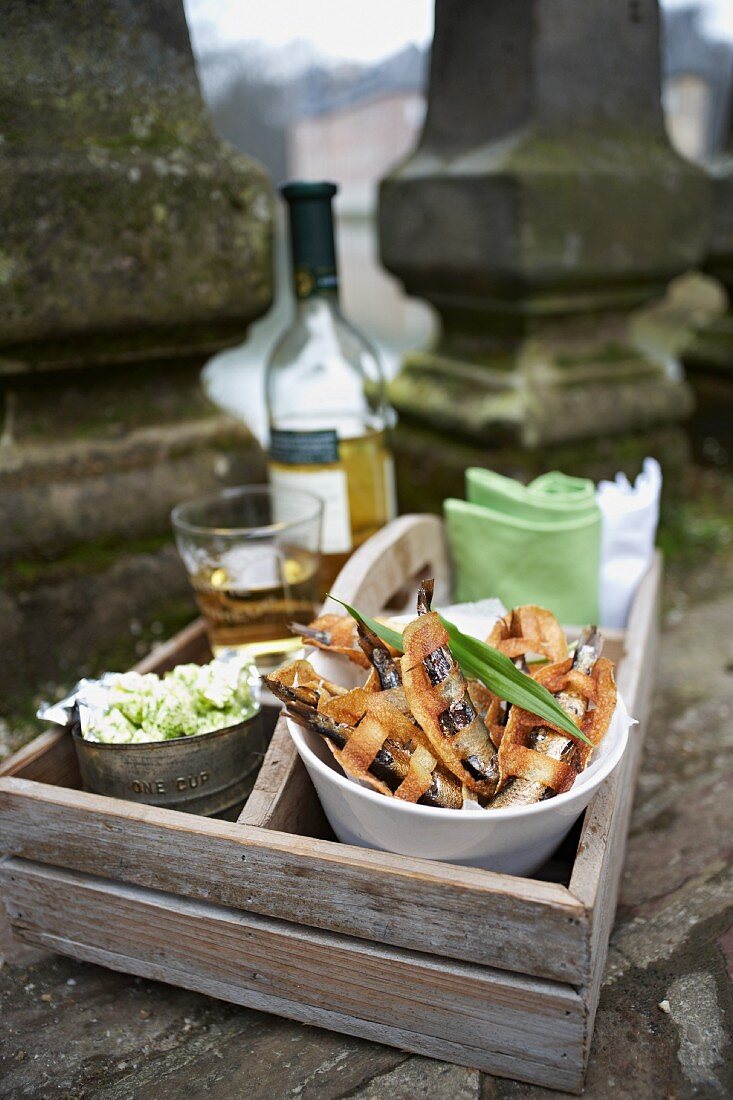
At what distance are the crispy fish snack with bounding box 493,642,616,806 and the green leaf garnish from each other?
0.5 inches

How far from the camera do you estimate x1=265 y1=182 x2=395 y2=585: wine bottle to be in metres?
1.04

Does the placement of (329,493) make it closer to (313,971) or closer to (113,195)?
(113,195)

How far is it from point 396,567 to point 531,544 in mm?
152

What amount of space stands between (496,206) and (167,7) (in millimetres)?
500

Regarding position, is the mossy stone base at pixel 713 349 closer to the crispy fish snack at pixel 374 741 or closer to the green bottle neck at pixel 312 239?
the green bottle neck at pixel 312 239

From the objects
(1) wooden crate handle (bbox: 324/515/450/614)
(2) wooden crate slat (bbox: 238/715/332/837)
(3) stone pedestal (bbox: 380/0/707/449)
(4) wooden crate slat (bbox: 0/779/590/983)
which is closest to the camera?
(4) wooden crate slat (bbox: 0/779/590/983)

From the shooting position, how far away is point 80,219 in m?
0.96

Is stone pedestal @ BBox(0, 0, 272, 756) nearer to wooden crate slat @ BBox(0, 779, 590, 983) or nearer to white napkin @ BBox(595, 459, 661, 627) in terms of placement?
wooden crate slat @ BBox(0, 779, 590, 983)

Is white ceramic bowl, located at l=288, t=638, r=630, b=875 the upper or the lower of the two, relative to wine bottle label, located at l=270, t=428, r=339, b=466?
lower

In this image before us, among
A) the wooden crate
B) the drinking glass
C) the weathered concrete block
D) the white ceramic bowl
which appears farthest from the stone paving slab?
the weathered concrete block

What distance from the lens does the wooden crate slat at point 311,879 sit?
548 mm

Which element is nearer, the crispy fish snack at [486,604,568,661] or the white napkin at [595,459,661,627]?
the crispy fish snack at [486,604,568,661]

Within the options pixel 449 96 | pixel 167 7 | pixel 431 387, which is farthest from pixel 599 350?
pixel 167 7

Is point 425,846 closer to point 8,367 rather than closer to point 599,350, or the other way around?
point 8,367
